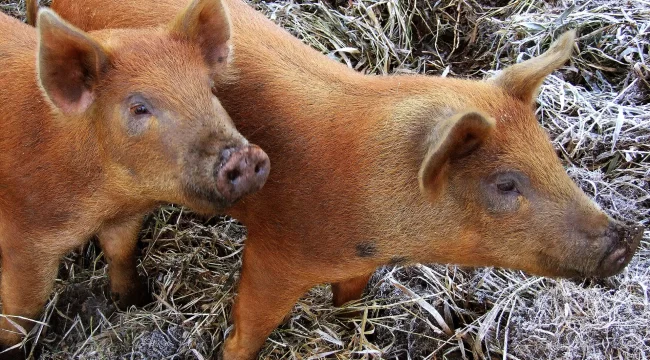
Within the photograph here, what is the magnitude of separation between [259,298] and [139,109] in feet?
3.73

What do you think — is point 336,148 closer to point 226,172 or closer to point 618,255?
point 226,172

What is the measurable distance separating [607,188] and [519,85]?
6.06ft

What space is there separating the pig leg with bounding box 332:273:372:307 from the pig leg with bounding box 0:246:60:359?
5.15 feet

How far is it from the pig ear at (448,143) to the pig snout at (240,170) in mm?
673

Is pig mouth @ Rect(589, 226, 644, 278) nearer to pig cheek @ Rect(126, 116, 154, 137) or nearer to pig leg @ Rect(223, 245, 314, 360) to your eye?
pig leg @ Rect(223, 245, 314, 360)

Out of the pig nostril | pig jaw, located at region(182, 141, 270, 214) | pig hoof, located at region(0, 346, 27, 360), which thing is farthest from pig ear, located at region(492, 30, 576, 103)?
pig hoof, located at region(0, 346, 27, 360)

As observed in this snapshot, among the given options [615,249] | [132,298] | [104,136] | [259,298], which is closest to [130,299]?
[132,298]

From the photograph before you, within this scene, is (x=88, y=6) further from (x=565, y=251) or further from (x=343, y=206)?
(x=565, y=251)

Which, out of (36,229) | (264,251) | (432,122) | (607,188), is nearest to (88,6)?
(36,229)

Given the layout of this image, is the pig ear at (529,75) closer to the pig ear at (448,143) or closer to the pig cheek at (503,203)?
the pig ear at (448,143)

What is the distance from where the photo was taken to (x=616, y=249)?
3.22 metres

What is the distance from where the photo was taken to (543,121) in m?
5.32

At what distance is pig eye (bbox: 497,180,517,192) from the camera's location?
3188 mm

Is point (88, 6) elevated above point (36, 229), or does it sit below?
above
